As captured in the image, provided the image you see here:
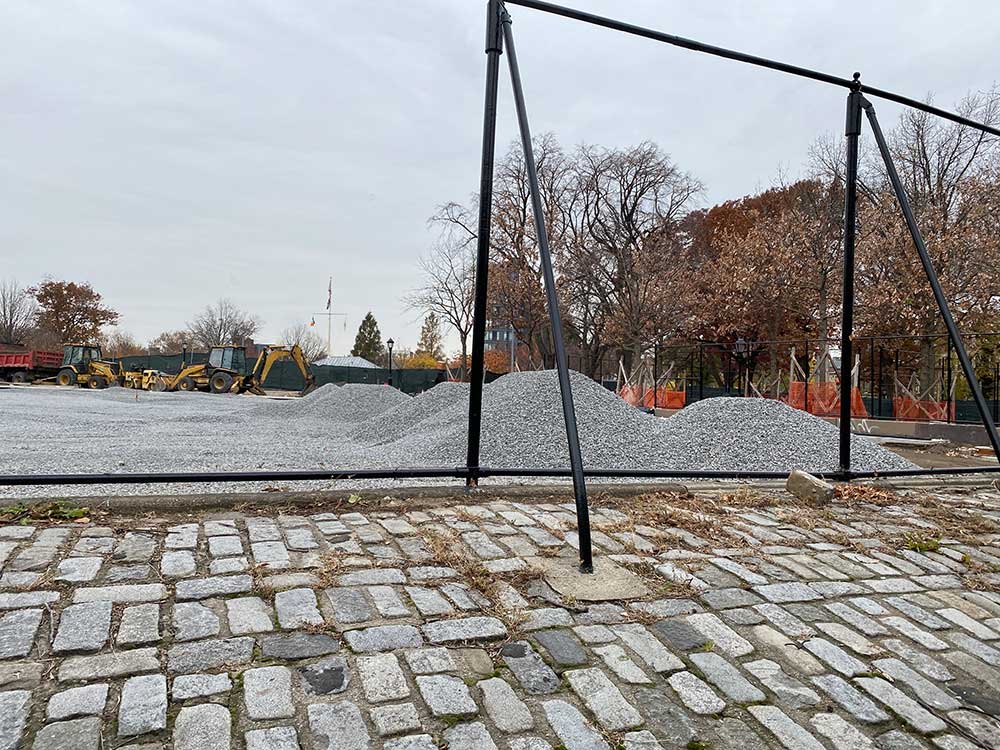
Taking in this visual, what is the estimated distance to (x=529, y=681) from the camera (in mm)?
1894

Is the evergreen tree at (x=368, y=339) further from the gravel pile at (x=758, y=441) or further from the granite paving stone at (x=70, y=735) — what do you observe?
the granite paving stone at (x=70, y=735)

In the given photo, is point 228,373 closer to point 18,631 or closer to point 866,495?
point 866,495

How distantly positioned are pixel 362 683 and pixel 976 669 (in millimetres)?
1884

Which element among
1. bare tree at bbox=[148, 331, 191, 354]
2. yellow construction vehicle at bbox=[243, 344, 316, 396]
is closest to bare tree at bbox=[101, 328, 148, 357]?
bare tree at bbox=[148, 331, 191, 354]

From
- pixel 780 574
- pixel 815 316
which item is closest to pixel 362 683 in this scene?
pixel 780 574

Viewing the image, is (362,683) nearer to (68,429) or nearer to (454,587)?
(454,587)

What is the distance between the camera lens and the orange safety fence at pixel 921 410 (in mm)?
12273

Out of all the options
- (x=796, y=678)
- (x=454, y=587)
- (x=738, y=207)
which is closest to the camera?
(x=796, y=678)

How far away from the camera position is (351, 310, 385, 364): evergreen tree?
73062mm

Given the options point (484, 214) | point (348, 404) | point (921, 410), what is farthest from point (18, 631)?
point (921, 410)

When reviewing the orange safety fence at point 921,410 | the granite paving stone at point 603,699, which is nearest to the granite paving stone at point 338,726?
the granite paving stone at point 603,699

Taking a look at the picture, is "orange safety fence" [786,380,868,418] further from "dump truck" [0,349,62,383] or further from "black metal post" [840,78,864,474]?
"dump truck" [0,349,62,383]

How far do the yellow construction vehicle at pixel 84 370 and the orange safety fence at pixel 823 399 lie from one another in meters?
29.2

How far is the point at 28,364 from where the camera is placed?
3128 centimetres
